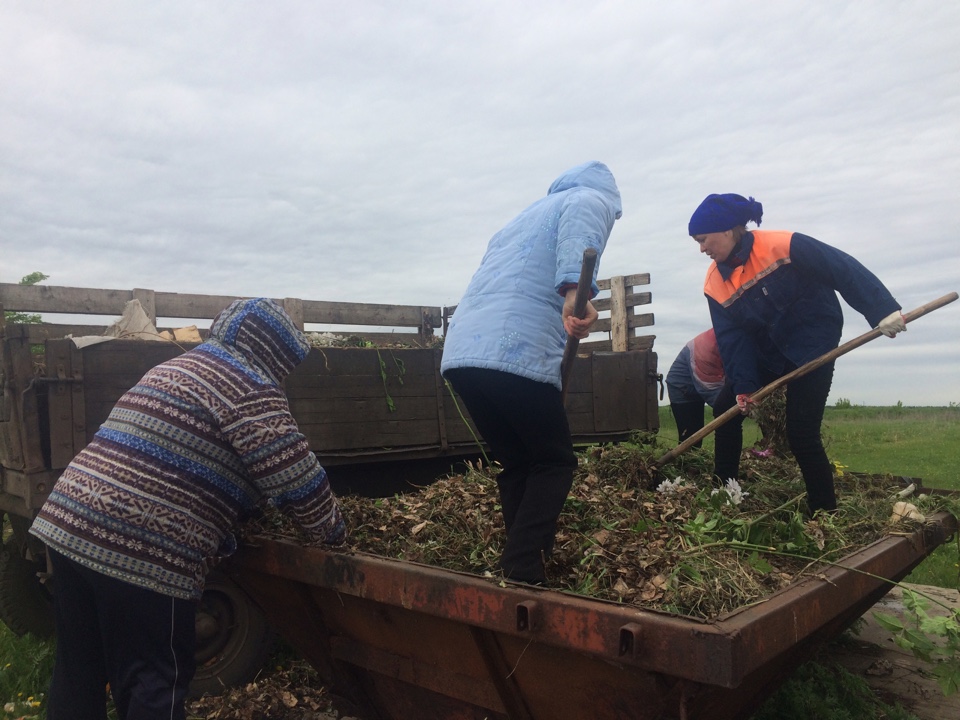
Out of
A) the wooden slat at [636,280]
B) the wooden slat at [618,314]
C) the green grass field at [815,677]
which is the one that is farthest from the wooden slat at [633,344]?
the green grass field at [815,677]

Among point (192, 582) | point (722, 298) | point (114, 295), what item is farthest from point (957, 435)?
point (192, 582)

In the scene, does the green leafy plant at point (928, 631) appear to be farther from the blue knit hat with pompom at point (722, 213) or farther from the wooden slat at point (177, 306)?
the wooden slat at point (177, 306)

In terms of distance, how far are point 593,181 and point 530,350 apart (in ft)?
2.47

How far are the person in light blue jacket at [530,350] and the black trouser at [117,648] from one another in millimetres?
1194

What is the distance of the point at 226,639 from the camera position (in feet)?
13.3

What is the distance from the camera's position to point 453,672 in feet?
8.54

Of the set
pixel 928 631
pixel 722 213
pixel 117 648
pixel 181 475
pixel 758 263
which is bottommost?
pixel 928 631

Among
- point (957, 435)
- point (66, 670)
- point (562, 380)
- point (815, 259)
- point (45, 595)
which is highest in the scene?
point (815, 259)

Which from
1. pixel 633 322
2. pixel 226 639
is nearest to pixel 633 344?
pixel 633 322

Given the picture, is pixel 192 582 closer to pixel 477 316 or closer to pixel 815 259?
pixel 477 316

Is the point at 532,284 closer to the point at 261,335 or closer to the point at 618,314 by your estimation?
the point at 261,335

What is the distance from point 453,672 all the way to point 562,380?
1.06 m

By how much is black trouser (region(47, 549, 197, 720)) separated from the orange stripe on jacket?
2.92 metres

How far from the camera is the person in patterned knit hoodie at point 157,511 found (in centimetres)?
257
